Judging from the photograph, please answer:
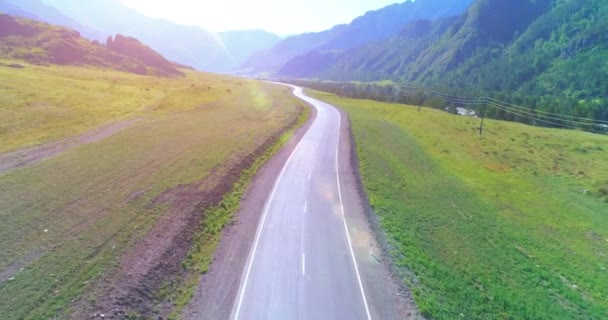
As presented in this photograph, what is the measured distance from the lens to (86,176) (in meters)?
33.3

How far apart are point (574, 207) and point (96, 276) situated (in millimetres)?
47750

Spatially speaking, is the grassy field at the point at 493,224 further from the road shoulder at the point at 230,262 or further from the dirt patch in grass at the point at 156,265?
the dirt patch in grass at the point at 156,265

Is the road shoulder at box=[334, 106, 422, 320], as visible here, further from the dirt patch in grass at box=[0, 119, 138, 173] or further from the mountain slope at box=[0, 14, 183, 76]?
the mountain slope at box=[0, 14, 183, 76]

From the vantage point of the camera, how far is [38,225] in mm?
23859

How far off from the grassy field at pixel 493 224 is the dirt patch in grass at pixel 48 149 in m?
36.3

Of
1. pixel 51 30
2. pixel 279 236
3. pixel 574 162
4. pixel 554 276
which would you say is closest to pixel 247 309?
pixel 279 236

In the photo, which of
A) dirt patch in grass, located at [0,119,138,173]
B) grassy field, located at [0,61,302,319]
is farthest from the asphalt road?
dirt patch in grass, located at [0,119,138,173]

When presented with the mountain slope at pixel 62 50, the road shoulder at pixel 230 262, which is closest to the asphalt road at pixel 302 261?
the road shoulder at pixel 230 262

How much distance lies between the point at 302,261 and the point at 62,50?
153689 millimetres

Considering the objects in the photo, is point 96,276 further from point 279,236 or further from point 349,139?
point 349,139

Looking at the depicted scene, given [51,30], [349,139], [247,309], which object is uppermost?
[51,30]

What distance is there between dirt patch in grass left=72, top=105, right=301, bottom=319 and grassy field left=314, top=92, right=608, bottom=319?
1526 centimetres

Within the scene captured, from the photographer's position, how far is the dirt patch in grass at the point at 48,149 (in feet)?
113

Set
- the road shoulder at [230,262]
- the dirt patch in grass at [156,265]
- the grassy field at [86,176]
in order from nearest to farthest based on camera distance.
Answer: the dirt patch in grass at [156,265] → the road shoulder at [230,262] → the grassy field at [86,176]
